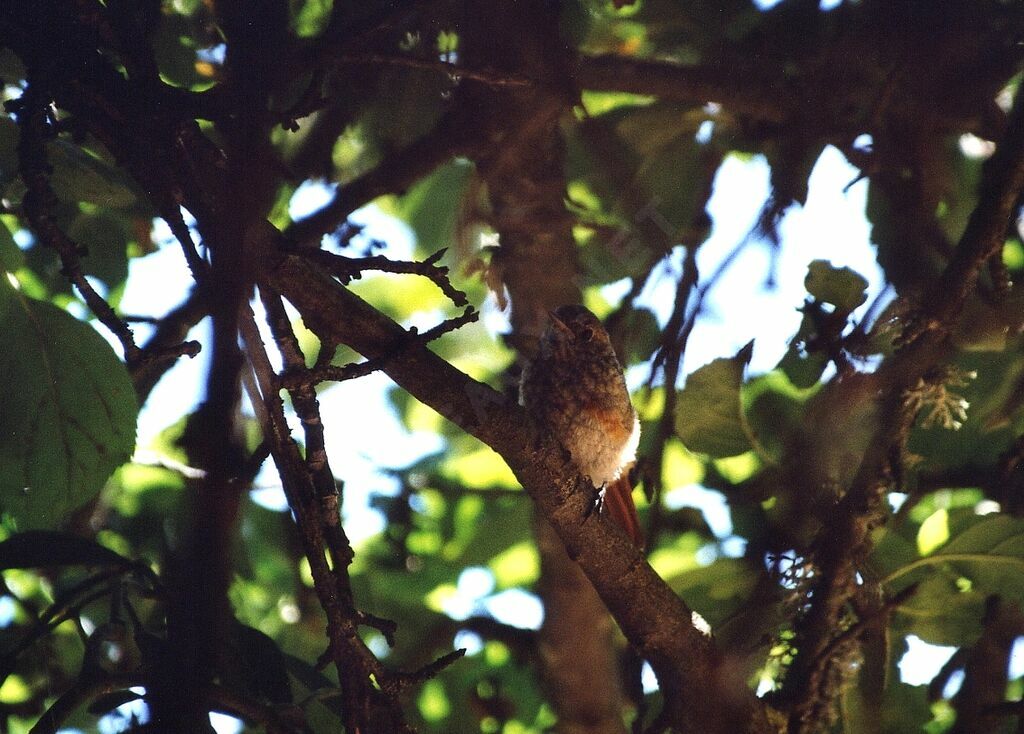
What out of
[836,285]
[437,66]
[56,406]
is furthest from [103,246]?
[836,285]

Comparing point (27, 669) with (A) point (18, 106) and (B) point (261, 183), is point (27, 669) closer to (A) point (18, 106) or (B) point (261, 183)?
(A) point (18, 106)

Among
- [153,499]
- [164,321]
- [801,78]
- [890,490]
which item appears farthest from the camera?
[153,499]

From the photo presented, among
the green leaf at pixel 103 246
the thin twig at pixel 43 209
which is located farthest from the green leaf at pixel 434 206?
the thin twig at pixel 43 209

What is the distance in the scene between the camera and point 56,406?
214 cm

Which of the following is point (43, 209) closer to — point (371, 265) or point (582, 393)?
point (371, 265)

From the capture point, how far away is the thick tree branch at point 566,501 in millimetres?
1788

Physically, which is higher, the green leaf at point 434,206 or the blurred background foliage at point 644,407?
the green leaf at point 434,206

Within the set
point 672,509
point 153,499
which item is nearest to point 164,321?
point 153,499

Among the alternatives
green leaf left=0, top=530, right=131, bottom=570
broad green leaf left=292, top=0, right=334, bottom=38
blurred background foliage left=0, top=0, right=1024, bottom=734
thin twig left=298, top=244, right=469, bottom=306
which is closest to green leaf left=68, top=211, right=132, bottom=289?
blurred background foliage left=0, top=0, right=1024, bottom=734

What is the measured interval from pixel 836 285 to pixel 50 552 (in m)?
1.88

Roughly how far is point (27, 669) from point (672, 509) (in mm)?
2137

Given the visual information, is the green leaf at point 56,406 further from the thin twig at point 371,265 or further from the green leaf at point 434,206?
the green leaf at point 434,206

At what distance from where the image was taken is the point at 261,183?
1.32 metres

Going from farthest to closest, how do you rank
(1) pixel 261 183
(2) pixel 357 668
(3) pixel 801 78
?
(3) pixel 801 78, (2) pixel 357 668, (1) pixel 261 183
